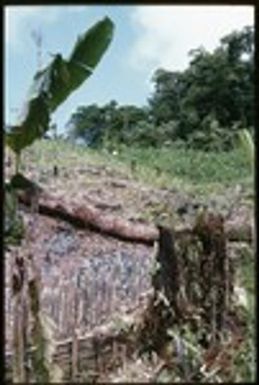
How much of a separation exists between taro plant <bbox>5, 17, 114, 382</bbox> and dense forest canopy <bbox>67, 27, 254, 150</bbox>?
0.45 ft

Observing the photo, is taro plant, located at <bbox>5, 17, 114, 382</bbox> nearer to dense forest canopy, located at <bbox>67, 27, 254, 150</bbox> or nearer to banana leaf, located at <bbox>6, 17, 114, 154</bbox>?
banana leaf, located at <bbox>6, 17, 114, 154</bbox>

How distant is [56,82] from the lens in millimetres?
2787

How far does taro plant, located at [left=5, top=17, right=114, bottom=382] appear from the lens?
2.77 metres

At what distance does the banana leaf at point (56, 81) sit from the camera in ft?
9.11

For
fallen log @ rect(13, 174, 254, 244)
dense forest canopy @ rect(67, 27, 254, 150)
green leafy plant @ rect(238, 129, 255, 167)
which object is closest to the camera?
green leafy plant @ rect(238, 129, 255, 167)

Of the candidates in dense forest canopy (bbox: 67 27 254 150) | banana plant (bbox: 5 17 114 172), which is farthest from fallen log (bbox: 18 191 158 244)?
banana plant (bbox: 5 17 114 172)

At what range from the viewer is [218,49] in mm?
3080

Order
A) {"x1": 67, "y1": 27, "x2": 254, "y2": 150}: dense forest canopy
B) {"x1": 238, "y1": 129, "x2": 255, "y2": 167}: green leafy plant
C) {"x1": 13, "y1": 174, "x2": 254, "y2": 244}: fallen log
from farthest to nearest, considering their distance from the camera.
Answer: {"x1": 13, "y1": 174, "x2": 254, "y2": 244}: fallen log, {"x1": 67, "y1": 27, "x2": 254, "y2": 150}: dense forest canopy, {"x1": 238, "y1": 129, "x2": 255, "y2": 167}: green leafy plant

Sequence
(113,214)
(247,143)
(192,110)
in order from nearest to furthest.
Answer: (247,143) → (192,110) → (113,214)

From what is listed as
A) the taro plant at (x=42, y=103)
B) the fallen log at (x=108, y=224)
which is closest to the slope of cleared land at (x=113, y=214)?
the fallen log at (x=108, y=224)

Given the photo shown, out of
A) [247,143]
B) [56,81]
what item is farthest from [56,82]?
[247,143]

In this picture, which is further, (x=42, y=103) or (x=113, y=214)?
(x=113, y=214)

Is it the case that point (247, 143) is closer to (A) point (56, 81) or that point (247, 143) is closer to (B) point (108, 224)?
(A) point (56, 81)

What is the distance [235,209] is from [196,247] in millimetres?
152
